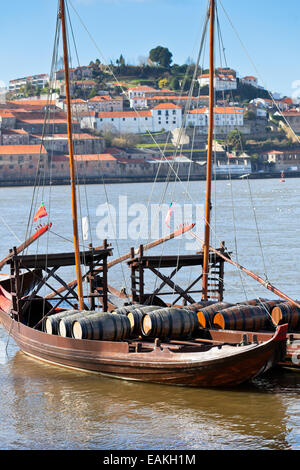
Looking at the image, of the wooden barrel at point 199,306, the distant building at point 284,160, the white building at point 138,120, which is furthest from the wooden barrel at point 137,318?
the distant building at point 284,160

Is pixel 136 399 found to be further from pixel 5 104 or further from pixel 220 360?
pixel 5 104

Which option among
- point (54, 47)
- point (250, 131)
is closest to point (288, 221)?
point (54, 47)

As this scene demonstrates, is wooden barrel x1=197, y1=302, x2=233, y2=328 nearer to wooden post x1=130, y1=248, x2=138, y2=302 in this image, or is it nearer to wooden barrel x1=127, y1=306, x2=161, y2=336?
wooden barrel x1=127, y1=306, x2=161, y2=336

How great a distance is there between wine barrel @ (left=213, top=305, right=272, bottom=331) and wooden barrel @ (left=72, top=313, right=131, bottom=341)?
171 centimetres

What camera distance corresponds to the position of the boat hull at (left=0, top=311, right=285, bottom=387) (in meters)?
13.2

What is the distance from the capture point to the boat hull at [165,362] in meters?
13.2

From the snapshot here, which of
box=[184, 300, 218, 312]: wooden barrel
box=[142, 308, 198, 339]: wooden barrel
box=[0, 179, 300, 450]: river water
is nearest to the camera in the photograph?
box=[0, 179, 300, 450]: river water

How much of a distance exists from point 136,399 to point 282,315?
3.28 m

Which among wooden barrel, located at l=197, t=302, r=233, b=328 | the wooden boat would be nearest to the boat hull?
the wooden boat

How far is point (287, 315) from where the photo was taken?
607 inches

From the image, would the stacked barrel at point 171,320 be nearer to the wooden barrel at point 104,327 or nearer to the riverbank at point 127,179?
the wooden barrel at point 104,327

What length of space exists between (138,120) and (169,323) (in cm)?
15339

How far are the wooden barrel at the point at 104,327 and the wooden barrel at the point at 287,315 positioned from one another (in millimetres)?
2760

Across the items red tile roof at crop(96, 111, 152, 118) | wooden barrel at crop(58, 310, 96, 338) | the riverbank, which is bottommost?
the riverbank
